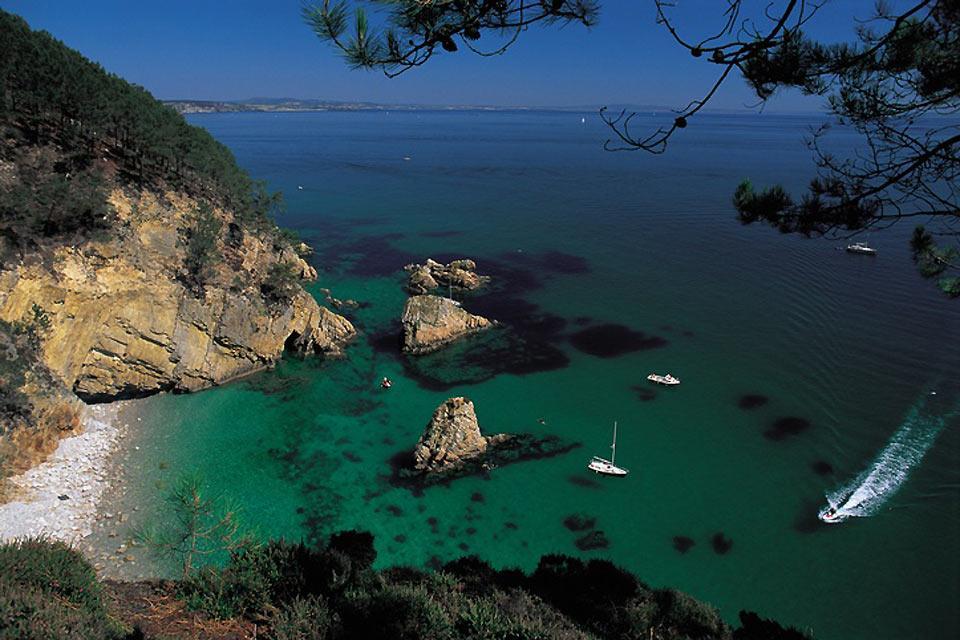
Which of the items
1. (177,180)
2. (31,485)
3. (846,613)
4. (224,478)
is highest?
(177,180)

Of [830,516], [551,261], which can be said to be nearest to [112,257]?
[830,516]

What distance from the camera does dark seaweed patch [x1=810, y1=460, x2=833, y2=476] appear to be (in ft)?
70.6

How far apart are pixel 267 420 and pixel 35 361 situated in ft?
27.3

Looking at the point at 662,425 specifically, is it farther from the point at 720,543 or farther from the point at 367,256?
the point at 367,256

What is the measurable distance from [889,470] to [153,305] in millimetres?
31005

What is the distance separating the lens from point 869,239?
52562 mm

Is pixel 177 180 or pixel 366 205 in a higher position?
pixel 177 180

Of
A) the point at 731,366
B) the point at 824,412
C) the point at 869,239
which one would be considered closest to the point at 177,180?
the point at 731,366

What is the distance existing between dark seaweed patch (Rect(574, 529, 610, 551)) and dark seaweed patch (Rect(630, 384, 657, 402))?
9.84m

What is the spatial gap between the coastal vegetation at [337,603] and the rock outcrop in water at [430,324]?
17.9 metres

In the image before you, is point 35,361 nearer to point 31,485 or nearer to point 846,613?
point 31,485

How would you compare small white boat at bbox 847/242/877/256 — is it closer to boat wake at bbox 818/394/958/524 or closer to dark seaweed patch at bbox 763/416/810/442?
boat wake at bbox 818/394/958/524

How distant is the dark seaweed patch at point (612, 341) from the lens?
3206cm

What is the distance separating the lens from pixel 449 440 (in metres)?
20.9
